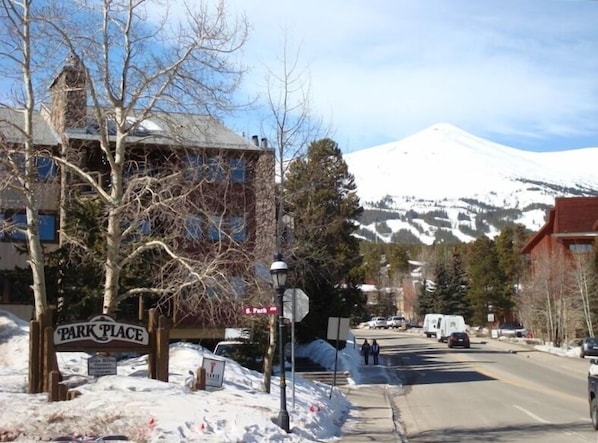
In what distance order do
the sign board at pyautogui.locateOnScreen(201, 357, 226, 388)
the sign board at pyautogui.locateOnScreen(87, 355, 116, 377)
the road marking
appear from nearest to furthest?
the sign board at pyautogui.locateOnScreen(87, 355, 116, 377) → the sign board at pyautogui.locateOnScreen(201, 357, 226, 388) → the road marking

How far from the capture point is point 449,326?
226 ft

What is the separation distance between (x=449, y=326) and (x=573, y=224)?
54.9 feet

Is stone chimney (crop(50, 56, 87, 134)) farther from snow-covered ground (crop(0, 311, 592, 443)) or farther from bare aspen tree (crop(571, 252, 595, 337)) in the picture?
bare aspen tree (crop(571, 252, 595, 337))

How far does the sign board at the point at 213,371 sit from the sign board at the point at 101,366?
2.05m

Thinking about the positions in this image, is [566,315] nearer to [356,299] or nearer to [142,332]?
[356,299]

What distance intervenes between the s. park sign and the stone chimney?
16.5 ft

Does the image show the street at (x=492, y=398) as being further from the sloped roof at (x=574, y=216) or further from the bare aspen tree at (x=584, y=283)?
the sloped roof at (x=574, y=216)

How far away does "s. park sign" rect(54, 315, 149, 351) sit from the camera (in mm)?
16172

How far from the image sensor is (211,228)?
19438 millimetres

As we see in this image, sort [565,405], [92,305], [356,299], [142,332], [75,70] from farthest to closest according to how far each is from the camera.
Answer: [356,299]
[92,305]
[565,405]
[75,70]
[142,332]

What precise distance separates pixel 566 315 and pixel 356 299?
81.6ft

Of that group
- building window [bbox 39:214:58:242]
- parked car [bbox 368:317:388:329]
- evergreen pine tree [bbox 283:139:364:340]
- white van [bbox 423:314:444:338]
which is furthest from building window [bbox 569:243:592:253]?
building window [bbox 39:214:58:242]

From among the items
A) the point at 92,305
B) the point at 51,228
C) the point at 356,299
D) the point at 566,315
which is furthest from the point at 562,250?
the point at 92,305

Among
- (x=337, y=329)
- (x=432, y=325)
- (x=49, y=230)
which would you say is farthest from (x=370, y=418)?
(x=432, y=325)
